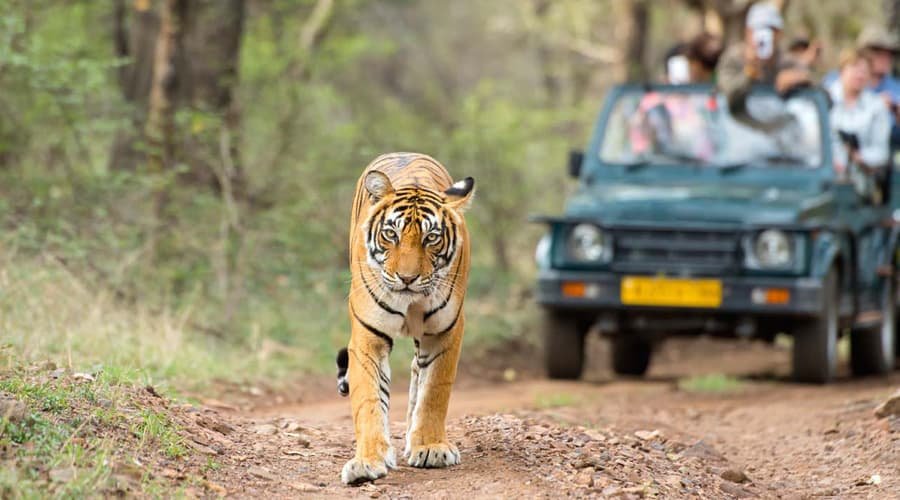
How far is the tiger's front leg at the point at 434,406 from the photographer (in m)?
5.88

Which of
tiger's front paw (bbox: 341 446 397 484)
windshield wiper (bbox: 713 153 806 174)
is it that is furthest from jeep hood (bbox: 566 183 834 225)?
tiger's front paw (bbox: 341 446 397 484)

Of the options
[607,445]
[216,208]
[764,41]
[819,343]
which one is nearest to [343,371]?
[607,445]

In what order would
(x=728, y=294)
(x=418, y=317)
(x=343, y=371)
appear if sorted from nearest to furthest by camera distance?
Answer: (x=418, y=317), (x=343, y=371), (x=728, y=294)

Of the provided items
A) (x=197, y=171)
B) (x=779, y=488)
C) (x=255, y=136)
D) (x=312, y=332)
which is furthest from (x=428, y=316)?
(x=255, y=136)

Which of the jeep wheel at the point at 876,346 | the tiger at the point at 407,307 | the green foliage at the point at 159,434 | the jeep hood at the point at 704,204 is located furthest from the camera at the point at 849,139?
the green foliage at the point at 159,434

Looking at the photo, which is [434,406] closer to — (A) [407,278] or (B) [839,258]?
(A) [407,278]

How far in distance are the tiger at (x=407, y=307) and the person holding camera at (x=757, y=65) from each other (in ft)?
17.4

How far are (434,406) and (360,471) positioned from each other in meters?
0.53

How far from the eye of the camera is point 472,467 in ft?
19.4

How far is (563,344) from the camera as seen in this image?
10414mm

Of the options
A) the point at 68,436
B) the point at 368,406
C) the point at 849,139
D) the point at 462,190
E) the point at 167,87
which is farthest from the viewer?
the point at 167,87

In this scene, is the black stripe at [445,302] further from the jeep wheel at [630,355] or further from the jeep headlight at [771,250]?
Answer: the jeep wheel at [630,355]

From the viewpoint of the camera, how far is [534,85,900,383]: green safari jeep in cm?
971

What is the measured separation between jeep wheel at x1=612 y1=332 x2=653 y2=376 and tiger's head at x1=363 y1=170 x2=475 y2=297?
5.98 metres
